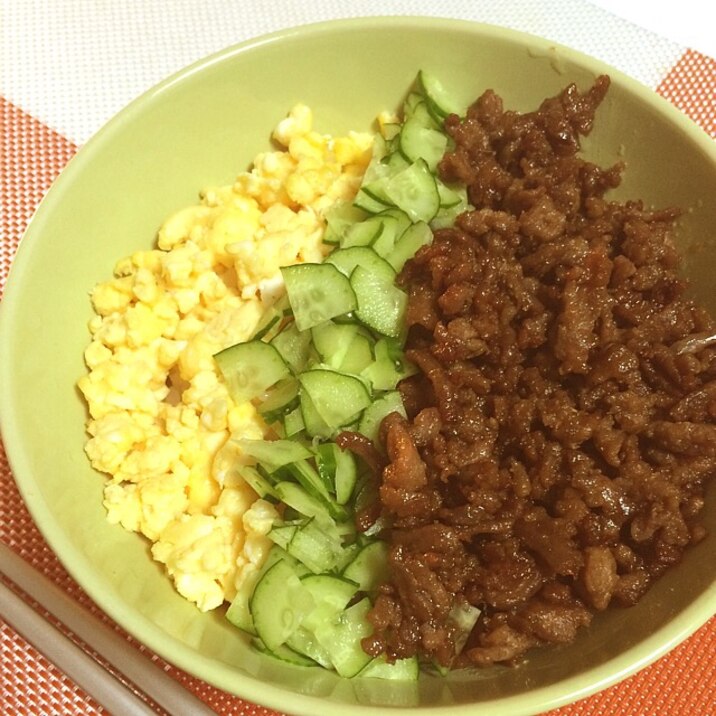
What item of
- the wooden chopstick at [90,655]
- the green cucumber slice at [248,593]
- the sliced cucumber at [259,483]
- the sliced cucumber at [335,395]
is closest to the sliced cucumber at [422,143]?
the sliced cucumber at [335,395]

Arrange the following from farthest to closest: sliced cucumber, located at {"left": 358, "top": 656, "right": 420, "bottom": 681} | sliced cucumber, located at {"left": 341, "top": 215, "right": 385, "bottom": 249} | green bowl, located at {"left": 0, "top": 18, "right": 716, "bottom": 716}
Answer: sliced cucumber, located at {"left": 341, "top": 215, "right": 385, "bottom": 249}
sliced cucumber, located at {"left": 358, "top": 656, "right": 420, "bottom": 681}
green bowl, located at {"left": 0, "top": 18, "right": 716, "bottom": 716}


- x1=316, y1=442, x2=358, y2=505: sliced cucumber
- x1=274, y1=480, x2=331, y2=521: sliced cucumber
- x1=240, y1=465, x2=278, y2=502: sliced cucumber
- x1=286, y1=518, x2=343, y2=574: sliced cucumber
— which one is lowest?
x1=240, y1=465, x2=278, y2=502: sliced cucumber

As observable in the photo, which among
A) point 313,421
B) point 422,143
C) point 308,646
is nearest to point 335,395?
point 313,421

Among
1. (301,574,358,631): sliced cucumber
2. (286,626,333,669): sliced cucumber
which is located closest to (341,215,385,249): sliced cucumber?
(301,574,358,631): sliced cucumber

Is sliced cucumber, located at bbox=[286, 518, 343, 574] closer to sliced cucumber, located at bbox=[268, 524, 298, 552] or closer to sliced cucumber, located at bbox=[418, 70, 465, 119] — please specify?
sliced cucumber, located at bbox=[268, 524, 298, 552]

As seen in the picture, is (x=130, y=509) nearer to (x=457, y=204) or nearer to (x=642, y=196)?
(x=457, y=204)

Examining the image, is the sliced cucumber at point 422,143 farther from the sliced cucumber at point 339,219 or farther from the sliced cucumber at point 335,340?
the sliced cucumber at point 335,340
